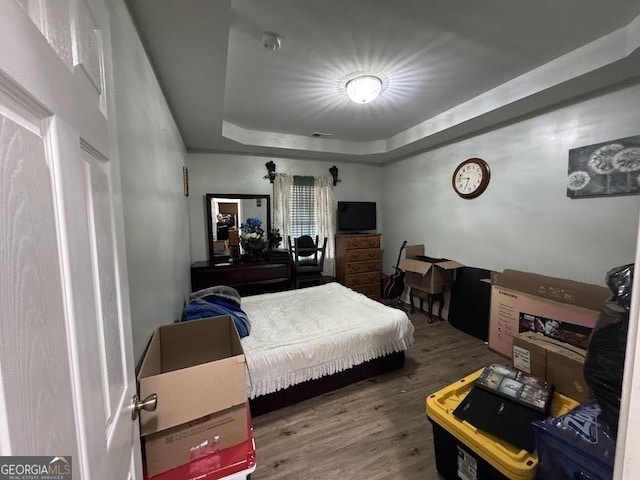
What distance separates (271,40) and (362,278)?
3.36 metres

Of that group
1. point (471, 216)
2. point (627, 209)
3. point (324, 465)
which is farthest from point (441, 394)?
point (471, 216)

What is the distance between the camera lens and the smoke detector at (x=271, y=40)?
5.51 ft

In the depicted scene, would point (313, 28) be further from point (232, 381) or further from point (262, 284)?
point (262, 284)

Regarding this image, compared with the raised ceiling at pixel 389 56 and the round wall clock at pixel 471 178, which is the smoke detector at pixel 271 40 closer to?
the raised ceiling at pixel 389 56

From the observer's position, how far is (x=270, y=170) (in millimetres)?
4008

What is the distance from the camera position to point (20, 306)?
318 mm

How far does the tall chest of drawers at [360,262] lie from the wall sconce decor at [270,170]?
1.41 m

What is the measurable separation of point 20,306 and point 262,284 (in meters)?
3.35

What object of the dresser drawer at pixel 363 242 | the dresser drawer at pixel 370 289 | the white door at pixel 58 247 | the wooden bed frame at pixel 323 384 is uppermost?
the white door at pixel 58 247

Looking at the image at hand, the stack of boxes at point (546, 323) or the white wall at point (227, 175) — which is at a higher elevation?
the white wall at point (227, 175)

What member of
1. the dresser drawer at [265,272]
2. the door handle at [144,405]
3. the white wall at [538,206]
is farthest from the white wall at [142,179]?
the white wall at [538,206]

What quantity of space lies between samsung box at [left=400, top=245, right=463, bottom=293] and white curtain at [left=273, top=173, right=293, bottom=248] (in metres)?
1.88

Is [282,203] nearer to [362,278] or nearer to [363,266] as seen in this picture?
[363,266]

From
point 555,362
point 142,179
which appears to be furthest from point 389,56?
point 555,362
